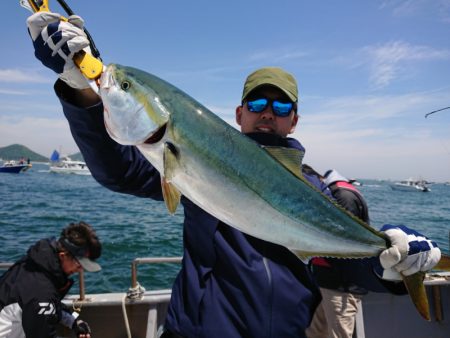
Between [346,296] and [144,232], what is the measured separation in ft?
44.2

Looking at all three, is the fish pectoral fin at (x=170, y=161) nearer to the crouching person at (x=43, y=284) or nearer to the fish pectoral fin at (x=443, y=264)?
the fish pectoral fin at (x=443, y=264)

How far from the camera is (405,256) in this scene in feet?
7.48

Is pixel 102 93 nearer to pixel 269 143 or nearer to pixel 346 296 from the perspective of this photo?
pixel 269 143

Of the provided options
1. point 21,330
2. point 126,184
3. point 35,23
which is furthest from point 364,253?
point 21,330

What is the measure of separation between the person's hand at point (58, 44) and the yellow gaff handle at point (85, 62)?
0.09ft

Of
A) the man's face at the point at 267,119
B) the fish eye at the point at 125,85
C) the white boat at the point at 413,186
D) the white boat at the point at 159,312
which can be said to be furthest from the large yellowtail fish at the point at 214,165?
the white boat at the point at 413,186

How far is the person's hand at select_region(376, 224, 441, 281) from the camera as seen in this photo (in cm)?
226

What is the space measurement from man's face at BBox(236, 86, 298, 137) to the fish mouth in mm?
817

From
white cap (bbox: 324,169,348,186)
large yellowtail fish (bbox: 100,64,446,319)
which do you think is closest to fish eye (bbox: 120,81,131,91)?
large yellowtail fish (bbox: 100,64,446,319)

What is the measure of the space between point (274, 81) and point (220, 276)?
141 cm

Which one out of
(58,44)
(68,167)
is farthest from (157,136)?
(68,167)

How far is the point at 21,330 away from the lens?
3.57 m

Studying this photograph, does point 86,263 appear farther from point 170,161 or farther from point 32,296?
point 170,161

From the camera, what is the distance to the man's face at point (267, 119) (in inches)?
97.7
